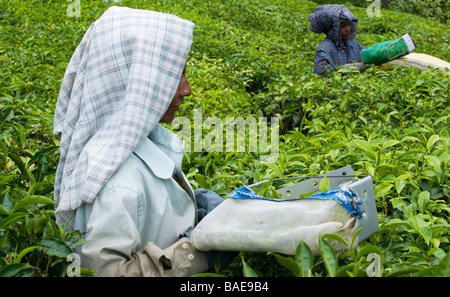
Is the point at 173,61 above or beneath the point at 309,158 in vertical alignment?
above

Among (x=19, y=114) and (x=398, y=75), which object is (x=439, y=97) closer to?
(x=398, y=75)

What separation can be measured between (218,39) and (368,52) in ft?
6.19

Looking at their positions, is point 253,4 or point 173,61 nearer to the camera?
point 173,61

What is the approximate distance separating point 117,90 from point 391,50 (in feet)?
11.5

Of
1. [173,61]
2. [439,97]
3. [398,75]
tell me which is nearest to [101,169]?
[173,61]

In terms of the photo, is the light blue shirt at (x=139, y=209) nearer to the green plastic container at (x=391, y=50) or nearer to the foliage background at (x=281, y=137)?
the foliage background at (x=281, y=137)

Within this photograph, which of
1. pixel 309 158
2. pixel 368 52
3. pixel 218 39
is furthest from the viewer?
pixel 218 39

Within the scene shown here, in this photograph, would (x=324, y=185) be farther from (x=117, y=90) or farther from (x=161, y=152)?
(x=117, y=90)

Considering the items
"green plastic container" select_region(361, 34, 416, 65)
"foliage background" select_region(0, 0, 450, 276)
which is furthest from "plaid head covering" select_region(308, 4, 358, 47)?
"green plastic container" select_region(361, 34, 416, 65)

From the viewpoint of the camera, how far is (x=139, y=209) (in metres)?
1.45

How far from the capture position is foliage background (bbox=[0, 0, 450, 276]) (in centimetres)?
132

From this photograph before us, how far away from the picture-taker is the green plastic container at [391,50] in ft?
14.5

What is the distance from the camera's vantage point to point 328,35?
5578 millimetres
